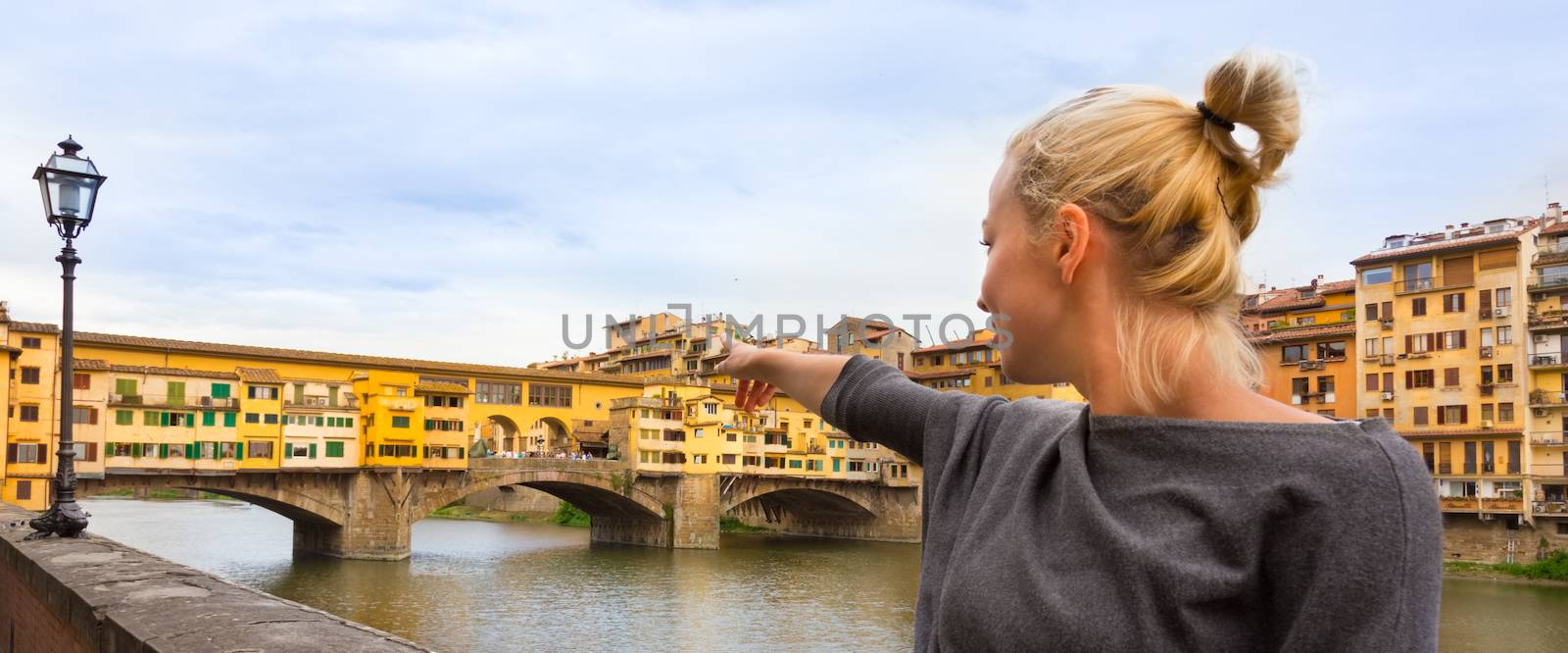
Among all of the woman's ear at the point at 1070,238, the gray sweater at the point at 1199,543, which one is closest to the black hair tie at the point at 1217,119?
the woman's ear at the point at 1070,238

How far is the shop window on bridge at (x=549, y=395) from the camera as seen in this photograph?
51.5 m

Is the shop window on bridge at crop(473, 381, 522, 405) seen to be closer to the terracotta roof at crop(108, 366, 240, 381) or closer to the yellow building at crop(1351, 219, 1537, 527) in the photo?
the terracotta roof at crop(108, 366, 240, 381)

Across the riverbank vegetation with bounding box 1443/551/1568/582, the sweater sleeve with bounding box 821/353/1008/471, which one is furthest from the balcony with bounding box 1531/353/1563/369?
the sweater sleeve with bounding box 821/353/1008/471

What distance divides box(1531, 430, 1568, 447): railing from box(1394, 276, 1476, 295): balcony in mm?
5059

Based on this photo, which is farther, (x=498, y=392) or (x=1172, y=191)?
(x=498, y=392)

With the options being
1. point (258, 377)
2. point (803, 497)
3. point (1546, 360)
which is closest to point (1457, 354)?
point (1546, 360)

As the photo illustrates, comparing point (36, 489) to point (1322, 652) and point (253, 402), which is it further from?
point (1322, 652)

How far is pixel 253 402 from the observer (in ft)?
121

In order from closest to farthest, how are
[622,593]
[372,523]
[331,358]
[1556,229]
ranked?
[622,593]
[1556,229]
[372,523]
[331,358]

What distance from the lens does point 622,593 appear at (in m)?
30.0

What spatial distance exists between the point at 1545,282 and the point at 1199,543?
42.1 m

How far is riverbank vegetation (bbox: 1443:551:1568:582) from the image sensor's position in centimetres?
3331

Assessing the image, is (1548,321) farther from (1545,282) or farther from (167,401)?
(167,401)

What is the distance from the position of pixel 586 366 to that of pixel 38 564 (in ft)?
233
